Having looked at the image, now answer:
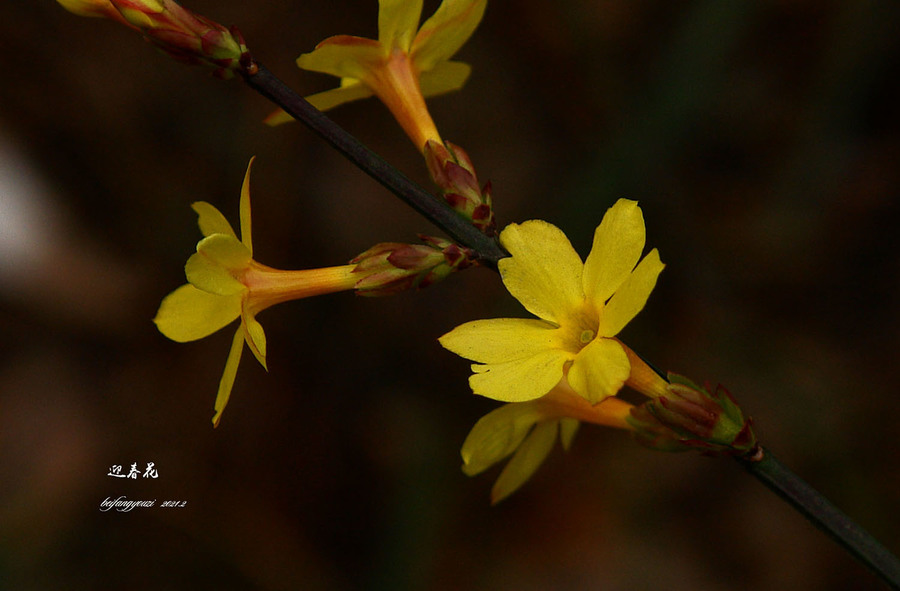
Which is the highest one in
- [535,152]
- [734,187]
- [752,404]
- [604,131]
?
[535,152]

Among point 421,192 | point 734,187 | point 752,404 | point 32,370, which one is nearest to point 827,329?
point 752,404

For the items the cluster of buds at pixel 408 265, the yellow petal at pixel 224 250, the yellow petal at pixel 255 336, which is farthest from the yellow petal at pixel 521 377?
the yellow petal at pixel 224 250

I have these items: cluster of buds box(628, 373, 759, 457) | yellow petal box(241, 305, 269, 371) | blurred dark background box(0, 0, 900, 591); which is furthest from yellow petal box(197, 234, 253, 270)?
blurred dark background box(0, 0, 900, 591)

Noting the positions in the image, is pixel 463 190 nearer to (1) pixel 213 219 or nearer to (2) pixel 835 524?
(1) pixel 213 219

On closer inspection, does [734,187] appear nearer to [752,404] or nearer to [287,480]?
[752,404]

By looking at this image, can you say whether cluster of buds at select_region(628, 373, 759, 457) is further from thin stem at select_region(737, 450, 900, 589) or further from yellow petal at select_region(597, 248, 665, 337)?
yellow petal at select_region(597, 248, 665, 337)
